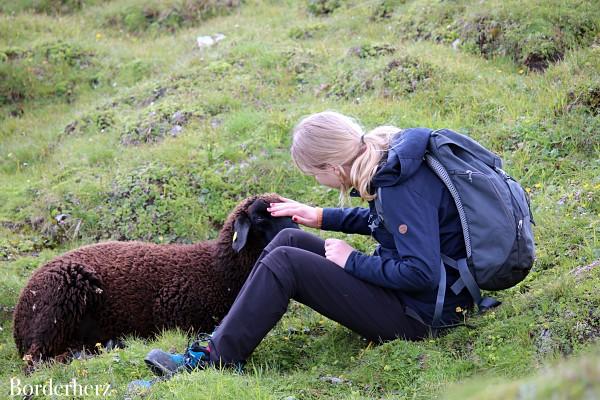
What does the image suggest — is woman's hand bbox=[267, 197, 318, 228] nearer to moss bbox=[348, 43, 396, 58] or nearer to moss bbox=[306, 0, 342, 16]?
moss bbox=[348, 43, 396, 58]

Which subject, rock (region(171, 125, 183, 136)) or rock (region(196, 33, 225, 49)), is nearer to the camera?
rock (region(171, 125, 183, 136))

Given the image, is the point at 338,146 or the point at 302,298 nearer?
the point at 338,146

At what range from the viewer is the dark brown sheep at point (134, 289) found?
632 centimetres

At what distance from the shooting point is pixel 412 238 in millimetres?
4648

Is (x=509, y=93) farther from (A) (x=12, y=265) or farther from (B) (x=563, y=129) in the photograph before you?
(A) (x=12, y=265)

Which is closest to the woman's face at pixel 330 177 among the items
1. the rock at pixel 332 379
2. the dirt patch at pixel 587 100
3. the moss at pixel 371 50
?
the rock at pixel 332 379

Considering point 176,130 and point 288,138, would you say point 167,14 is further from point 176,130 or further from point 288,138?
point 288,138

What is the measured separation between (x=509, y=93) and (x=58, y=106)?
8.25m

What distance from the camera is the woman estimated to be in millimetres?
4785

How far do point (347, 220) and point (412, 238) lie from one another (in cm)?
115

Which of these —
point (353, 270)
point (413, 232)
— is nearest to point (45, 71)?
point (353, 270)

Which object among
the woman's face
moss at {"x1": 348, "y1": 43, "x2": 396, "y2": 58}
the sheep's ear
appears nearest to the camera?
the woman's face

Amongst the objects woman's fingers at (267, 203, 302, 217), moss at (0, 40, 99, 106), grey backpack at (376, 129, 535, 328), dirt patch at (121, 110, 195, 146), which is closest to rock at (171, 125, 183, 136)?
dirt patch at (121, 110, 195, 146)

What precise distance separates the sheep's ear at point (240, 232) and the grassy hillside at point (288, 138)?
0.81m
